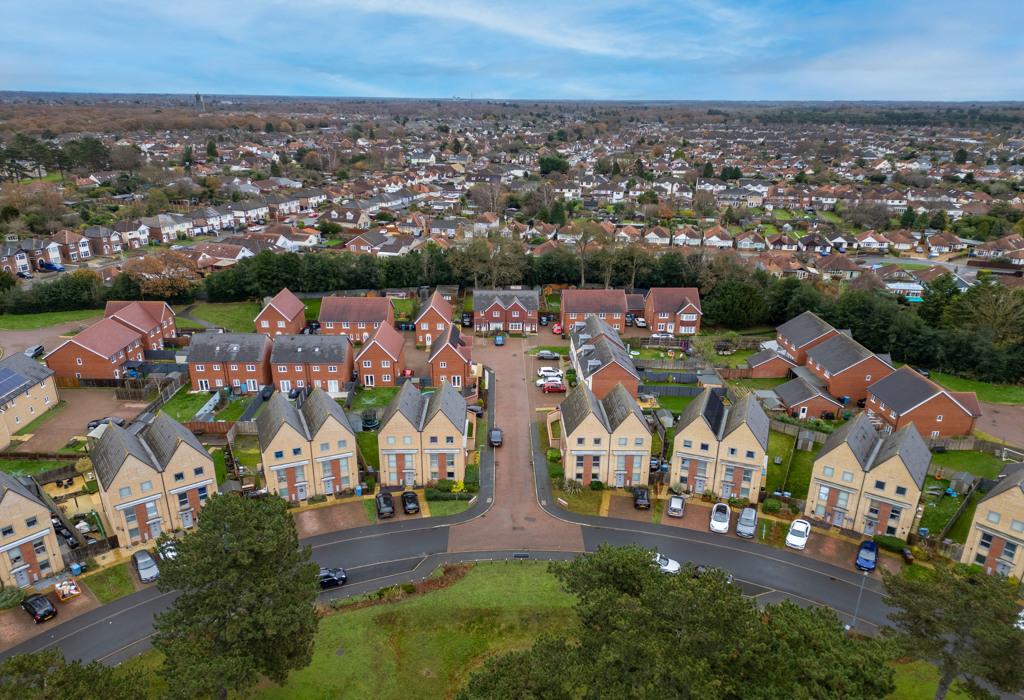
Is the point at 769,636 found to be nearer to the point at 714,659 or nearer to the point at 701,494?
the point at 714,659

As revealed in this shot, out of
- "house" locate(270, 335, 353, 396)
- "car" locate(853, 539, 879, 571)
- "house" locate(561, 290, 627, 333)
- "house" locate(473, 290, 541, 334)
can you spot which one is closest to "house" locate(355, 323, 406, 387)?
"house" locate(270, 335, 353, 396)

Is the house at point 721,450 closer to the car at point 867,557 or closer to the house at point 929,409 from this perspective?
the car at point 867,557

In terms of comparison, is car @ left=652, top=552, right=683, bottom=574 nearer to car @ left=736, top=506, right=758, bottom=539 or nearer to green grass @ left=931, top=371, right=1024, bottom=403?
car @ left=736, top=506, right=758, bottom=539

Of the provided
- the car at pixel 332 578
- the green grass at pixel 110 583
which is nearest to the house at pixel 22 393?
the green grass at pixel 110 583

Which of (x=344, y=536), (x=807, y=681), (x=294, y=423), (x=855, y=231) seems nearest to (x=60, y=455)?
(x=294, y=423)

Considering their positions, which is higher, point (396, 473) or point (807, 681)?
point (807, 681)
